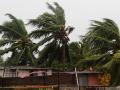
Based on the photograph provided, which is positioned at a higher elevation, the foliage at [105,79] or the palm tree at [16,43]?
the palm tree at [16,43]

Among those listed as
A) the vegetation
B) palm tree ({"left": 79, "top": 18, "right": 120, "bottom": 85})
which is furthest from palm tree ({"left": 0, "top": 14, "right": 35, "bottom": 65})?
palm tree ({"left": 79, "top": 18, "right": 120, "bottom": 85})

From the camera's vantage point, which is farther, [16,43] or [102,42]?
[16,43]

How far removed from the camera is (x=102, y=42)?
2833cm

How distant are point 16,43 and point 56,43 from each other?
147 inches

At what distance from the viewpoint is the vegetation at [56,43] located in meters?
28.3

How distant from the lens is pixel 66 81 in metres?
22.2

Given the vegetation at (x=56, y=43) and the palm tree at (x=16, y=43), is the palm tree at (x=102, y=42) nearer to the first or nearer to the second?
the vegetation at (x=56, y=43)

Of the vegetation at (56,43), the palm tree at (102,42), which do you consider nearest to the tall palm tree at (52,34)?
the vegetation at (56,43)

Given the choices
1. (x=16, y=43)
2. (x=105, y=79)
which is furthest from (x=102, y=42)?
(x=16, y=43)

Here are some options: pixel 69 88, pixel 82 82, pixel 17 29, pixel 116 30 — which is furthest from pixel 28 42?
pixel 69 88

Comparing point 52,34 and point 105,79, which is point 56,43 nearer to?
point 52,34

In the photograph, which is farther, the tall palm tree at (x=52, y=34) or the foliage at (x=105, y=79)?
the tall palm tree at (x=52, y=34)

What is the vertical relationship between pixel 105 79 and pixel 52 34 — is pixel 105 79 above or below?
below

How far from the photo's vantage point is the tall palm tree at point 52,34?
106ft
